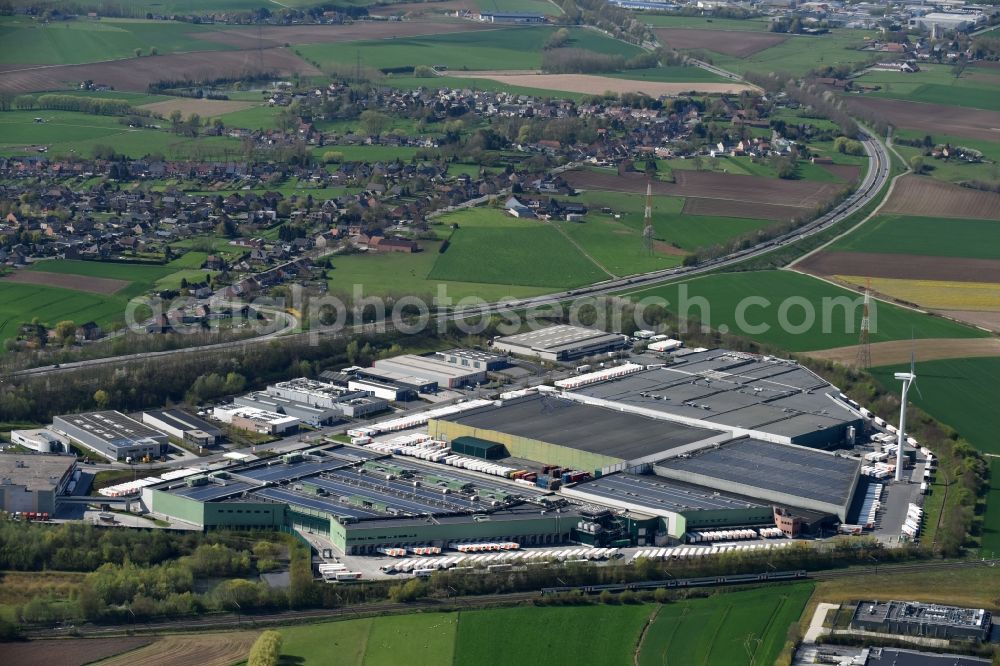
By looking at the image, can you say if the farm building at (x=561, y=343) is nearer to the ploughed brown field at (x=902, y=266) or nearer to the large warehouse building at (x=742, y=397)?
the large warehouse building at (x=742, y=397)

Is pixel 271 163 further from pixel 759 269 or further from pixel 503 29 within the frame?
pixel 503 29

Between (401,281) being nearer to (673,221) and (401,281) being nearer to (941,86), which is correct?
(673,221)

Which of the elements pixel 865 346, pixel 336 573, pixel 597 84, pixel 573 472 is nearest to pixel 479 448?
pixel 573 472

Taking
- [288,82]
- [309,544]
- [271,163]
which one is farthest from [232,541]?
[288,82]

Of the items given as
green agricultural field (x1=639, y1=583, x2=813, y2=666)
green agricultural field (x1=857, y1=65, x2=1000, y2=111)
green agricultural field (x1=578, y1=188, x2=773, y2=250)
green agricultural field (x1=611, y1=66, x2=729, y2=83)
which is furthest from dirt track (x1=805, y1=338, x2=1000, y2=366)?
green agricultural field (x1=611, y1=66, x2=729, y2=83)

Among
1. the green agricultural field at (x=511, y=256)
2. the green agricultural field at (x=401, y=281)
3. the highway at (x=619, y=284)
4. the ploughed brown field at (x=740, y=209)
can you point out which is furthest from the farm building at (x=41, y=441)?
the ploughed brown field at (x=740, y=209)

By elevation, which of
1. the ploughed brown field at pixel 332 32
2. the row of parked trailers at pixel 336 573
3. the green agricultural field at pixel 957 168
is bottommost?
the row of parked trailers at pixel 336 573

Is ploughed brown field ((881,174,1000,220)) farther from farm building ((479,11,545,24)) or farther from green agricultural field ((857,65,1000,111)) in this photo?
farm building ((479,11,545,24))
